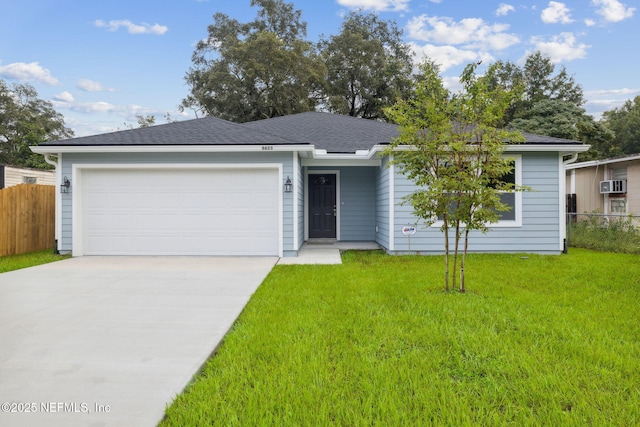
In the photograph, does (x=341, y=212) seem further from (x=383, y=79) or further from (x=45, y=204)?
(x=383, y=79)

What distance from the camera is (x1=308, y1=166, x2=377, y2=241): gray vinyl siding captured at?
10531 mm

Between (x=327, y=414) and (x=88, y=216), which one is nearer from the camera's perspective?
(x=327, y=414)

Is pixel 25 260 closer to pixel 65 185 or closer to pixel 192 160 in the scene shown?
pixel 65 185

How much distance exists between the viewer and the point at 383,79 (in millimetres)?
23828

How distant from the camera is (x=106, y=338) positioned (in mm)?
3307

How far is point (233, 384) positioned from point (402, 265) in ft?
16.7

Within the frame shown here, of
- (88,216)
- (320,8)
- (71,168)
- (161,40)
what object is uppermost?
(320,8)

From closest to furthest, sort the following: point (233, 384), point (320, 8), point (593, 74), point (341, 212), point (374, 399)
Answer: point (374, 399) → point (233, 384) → point (341, 212) → point (593, 74) → point (320, 8)

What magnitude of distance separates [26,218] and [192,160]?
15.3 feet

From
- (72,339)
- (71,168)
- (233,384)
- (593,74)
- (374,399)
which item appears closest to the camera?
(374,399)

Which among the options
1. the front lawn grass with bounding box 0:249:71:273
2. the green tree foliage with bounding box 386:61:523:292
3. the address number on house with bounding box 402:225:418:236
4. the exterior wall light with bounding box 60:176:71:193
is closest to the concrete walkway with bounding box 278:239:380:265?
the address number on house with bounding box 402:225:418:236

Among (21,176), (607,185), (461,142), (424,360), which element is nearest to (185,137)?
(461,142)

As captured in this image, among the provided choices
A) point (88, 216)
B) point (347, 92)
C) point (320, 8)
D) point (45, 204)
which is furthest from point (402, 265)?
point (347, 92)

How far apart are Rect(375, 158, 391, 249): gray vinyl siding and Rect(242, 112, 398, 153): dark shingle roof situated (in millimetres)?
997
